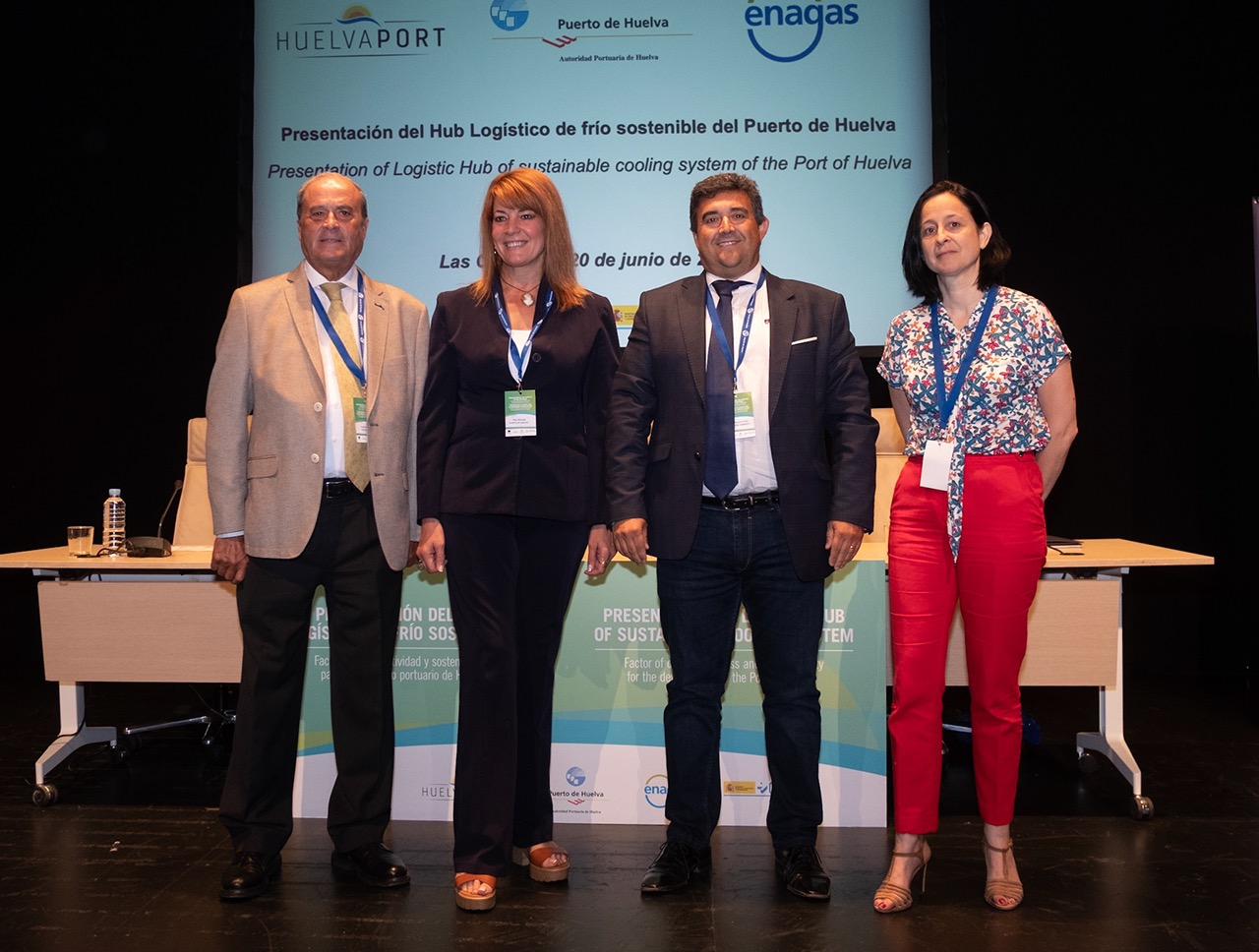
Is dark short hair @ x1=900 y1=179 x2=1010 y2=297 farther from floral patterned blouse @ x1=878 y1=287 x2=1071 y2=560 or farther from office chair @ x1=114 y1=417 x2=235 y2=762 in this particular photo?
office chair @ x1=114 y1=417 x2=235 y2=762

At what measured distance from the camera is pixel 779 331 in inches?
99.8

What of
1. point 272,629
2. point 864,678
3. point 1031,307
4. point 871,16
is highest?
point 871,16

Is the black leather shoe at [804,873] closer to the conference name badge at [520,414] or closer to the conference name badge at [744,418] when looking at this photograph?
the conference name badge at [744,418]

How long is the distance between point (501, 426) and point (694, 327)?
1.75 ft

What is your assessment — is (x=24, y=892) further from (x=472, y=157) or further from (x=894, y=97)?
(x=894, y=97)

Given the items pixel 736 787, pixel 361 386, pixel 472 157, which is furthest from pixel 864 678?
pixel 472 157

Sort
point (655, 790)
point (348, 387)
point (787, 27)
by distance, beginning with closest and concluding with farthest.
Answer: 1. point (348, 387)
2. point (655, 790)
3. point (787, 27)

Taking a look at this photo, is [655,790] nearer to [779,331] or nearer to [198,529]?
[779,331]

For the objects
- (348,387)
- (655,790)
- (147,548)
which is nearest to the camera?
(348,387)

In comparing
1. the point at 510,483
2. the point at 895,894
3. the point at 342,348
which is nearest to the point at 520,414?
the point at 510,483

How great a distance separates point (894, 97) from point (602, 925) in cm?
399

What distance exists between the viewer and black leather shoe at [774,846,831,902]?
2516mm

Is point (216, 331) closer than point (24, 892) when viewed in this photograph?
No

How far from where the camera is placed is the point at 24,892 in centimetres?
262
